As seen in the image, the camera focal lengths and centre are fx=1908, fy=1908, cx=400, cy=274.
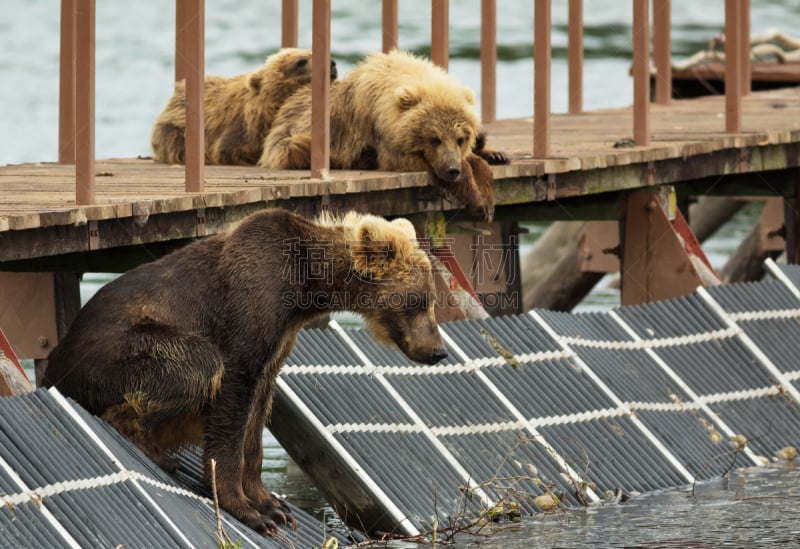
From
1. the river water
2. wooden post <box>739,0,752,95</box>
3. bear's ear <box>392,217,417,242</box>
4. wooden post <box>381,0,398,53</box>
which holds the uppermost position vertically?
the river water

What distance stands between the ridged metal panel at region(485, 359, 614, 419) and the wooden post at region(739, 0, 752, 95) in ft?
19.9

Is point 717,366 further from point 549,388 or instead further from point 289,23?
point 289,23

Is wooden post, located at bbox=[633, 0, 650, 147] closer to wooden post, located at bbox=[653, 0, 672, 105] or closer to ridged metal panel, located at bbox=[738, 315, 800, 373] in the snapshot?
ridged metal panel, located at bbox=[738, 315, 800, 373]

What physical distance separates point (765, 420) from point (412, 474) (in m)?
2.61

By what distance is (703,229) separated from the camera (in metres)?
17.9

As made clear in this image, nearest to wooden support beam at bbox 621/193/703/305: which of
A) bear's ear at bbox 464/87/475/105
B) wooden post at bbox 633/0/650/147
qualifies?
wooden post at bbox 633/0/650/147

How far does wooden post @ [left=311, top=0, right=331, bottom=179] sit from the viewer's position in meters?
10.3

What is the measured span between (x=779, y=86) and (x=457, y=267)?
357 inches

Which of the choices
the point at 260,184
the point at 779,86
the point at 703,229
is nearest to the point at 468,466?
the point at 260,184

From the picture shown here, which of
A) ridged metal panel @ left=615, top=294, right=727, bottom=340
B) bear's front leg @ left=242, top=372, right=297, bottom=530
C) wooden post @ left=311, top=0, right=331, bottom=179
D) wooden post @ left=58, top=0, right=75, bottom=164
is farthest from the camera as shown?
wooden post @ left=58, top=0, right=75, bottom=164

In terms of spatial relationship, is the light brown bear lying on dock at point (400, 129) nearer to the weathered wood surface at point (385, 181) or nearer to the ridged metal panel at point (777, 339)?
the weathered wood surface at point (385, 181)

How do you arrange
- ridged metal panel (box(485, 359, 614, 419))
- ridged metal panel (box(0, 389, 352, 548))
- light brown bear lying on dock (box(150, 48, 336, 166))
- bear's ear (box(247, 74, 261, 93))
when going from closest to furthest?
ridged metal panel (box(0, 389, 352, 548)) → ridged metal panel (box(485, 359, 614, 419)) → light brown bear lying on dock (box(150, 48, 336, 166)) → bear's ear (box(247, 74, 261, 93))

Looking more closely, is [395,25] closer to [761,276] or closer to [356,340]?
[356,340]

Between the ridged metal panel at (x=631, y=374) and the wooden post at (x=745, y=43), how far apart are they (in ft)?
18.2
